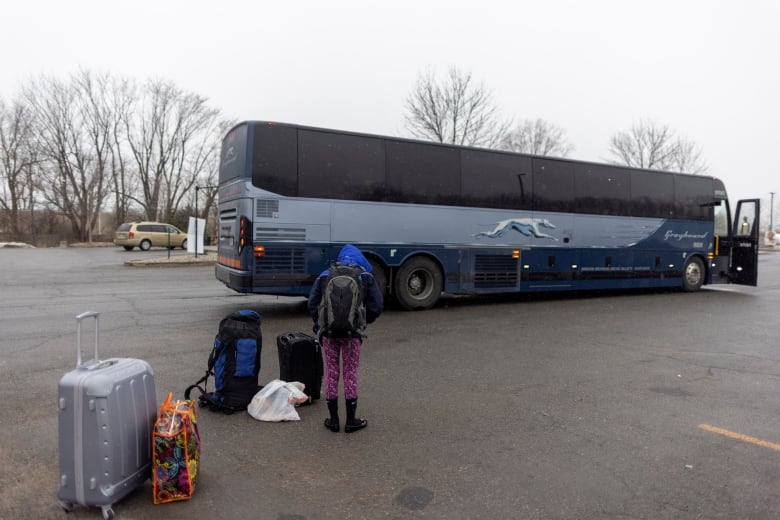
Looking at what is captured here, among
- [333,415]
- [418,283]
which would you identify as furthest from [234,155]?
[333,415]

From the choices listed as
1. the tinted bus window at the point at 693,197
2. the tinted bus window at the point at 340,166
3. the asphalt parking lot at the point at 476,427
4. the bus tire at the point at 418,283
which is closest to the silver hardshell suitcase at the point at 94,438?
the asphalt parking lot at the point at 476,427

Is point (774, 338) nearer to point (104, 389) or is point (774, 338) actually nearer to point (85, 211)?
point (104, 389)

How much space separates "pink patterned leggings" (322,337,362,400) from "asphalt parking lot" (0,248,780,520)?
1.15 ft

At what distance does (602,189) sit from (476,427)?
1123 cm

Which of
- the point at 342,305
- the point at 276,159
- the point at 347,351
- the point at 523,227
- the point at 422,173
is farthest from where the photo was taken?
the point at 523,227

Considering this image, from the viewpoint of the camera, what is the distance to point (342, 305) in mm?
4367

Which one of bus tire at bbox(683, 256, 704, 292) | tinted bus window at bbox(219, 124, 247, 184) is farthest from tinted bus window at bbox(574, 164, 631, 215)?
tinted bus window at bbox(219, 124, 247, 184)

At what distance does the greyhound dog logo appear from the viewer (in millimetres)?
12477

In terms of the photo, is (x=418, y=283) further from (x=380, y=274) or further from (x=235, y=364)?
(x=235, y=364)

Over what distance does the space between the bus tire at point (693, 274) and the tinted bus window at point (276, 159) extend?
39.5ft


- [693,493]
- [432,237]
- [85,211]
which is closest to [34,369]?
[693,493]

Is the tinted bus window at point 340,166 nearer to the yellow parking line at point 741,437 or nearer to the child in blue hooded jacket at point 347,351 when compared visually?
the child in blue hooded jacket at point 347,351

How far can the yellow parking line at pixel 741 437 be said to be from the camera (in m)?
4.34

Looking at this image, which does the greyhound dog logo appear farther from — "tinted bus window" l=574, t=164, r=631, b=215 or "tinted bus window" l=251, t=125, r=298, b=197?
"tinted bus window" l=251, t=125, r=298, b=197
